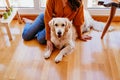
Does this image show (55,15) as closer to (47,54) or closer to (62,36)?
(62,36)

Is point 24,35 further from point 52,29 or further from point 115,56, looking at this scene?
point 115,56

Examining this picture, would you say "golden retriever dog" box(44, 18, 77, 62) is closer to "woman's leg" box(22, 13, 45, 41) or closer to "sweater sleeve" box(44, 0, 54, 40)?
"sweater sleeve" box(44, 0, 54, 40)

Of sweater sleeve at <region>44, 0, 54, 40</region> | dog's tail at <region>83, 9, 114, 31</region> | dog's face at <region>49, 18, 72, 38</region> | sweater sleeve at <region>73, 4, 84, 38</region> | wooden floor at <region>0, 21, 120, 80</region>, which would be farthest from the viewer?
dog's tail at <region>83, 9, 114, 31</region>

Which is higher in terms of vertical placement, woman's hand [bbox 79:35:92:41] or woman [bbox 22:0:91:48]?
woman [bbox 22:0:91:48]

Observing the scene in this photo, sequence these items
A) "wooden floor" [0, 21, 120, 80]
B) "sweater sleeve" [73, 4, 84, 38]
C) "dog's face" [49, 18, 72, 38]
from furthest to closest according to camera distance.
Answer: "sweater sleeve" [73, 4, 84, 38]
"dog's face" [49, 18, 72, 38]
"wooden floor" [0, 21, 120, 80]

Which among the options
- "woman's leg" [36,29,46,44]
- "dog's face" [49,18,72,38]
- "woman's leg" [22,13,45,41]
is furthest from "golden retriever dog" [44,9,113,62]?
"woman's leg" [22,13,45,41]

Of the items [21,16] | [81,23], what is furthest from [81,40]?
[21,16]

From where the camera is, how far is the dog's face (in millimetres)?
1967

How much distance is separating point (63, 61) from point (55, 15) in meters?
0.49

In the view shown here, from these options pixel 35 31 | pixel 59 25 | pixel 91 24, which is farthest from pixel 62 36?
pixel 91 24

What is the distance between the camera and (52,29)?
80.5 inches

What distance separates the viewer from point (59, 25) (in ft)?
6.51

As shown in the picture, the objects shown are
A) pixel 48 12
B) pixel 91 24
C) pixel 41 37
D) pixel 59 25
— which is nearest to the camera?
pixel 59 25

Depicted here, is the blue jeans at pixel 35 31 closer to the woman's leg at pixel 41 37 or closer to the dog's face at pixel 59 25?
the woman's leg at pixel 41 37
